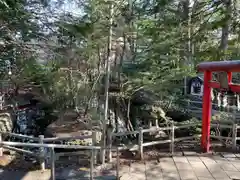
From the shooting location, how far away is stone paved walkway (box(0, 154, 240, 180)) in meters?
4.64

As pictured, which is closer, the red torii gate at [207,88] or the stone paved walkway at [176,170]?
the stone paved walkway at [176,170]

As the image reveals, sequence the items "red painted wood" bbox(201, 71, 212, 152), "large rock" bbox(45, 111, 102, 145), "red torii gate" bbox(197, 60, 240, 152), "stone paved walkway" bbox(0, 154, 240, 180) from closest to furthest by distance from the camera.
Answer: "stone paved walkway" bbox(0, 154, 240, 180)
"red torii gate" bbox(197, 60, 240, 152)
"red painted wood" bbox(201, 71, 212, 152)
"large rock" bbox(45, 111, 102, 145)

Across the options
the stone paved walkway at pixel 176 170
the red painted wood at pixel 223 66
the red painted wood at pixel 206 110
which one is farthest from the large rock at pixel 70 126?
the red painted wood at pixel 223 66

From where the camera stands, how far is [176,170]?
16.4 feet

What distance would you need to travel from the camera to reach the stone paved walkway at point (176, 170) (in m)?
4.64

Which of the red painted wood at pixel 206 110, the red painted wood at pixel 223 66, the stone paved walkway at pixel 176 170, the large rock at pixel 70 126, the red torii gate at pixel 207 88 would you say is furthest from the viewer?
the large rock at pixel 70 126

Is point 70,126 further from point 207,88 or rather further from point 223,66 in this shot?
point 223,66

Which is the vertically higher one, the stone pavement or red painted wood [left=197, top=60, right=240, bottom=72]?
red painted wood [left=197, top=60, right=240, bottom=72]

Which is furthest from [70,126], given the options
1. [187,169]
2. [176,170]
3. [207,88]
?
[207,88]

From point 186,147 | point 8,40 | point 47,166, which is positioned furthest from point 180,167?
point 8,40

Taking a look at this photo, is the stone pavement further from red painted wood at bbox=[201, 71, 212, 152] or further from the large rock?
the large rock

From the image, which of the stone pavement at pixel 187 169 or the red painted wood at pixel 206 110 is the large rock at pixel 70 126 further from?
the red painted wood at pixel 206 110

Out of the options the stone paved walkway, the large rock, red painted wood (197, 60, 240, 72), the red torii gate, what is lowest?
the stone paved walkway

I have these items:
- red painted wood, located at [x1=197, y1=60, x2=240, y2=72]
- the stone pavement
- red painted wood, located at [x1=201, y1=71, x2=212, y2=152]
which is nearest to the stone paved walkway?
the stone pavement
